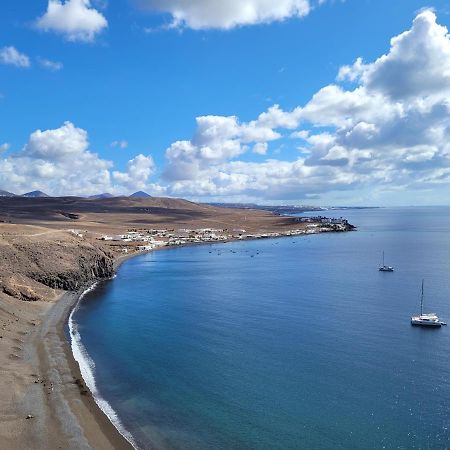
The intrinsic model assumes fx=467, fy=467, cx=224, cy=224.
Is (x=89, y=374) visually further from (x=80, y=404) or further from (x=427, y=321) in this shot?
(x=427, y=321)

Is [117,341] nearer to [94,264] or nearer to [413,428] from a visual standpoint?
[413,428]

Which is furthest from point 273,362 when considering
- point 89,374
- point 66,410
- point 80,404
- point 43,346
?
point 43,346

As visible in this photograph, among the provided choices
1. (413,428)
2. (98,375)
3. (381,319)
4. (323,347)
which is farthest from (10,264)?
(413,428)

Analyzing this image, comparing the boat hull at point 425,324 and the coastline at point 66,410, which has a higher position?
the boat hull at point 425,324

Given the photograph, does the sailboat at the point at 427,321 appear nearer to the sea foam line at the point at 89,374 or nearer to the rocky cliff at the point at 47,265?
the sea foam line at the point at 89,374

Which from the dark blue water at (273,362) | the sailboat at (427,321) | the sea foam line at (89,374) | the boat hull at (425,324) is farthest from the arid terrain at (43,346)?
the sailboat at (427,321)

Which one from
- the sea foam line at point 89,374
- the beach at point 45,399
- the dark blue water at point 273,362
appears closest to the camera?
the beach at point 45,399
